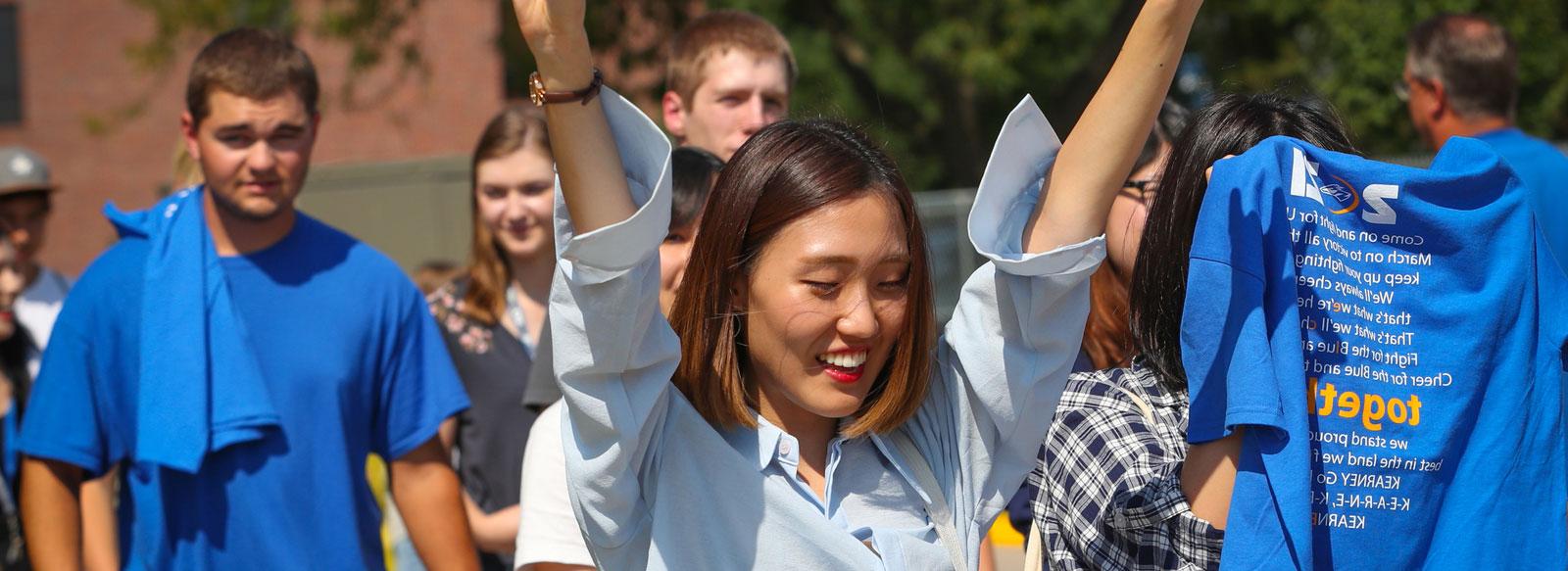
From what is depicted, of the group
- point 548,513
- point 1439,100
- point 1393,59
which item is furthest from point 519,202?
point 1393,59

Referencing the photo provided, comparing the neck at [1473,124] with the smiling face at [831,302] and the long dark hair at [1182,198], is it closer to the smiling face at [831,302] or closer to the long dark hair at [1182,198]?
the long dark hair at [1182,198]

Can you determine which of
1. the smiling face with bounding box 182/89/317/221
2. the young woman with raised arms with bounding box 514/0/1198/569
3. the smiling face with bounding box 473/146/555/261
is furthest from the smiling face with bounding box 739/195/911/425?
the smiling face with bounding box 473/146/555/261

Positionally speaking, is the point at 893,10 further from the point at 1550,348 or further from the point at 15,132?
the point at 15,132

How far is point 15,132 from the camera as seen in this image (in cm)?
2409

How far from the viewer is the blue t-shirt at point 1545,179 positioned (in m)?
4.25

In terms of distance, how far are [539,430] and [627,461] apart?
0.85 meters

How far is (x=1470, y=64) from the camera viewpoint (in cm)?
467

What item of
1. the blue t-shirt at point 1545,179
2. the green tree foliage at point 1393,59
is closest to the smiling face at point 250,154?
the blue t-shirt at point 1545,179

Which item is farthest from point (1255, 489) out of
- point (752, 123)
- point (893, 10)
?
point (893, 10)

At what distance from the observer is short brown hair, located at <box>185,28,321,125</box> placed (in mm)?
3467

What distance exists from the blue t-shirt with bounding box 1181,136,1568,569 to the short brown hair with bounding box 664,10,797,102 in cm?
213

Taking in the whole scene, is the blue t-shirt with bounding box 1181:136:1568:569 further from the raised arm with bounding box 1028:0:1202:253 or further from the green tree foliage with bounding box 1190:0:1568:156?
the green tree foliage with bounding box 1190:0:1568:156

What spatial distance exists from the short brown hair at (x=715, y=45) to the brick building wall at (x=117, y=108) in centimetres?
1932

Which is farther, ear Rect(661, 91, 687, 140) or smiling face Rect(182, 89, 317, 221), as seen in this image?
ear Rect(661, 91, 687, 140)
